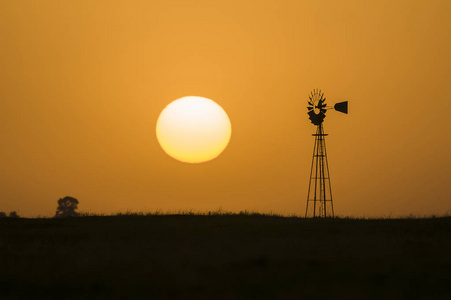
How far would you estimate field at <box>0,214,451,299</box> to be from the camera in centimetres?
1823

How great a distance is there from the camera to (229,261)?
21156 millimetres

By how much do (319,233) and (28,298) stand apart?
550 inches

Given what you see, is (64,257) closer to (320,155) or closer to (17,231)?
(17,231)

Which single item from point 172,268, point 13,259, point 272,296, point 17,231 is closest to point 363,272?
point 272,296

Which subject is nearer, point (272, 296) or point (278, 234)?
point (272, 296)

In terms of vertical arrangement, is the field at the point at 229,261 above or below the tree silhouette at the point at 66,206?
below

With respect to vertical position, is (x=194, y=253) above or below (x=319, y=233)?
below

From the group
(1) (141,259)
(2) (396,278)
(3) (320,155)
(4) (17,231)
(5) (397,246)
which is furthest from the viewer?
(3) (320,155)

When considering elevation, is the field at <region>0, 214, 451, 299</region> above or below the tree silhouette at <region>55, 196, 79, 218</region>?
below

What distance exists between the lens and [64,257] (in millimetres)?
23047

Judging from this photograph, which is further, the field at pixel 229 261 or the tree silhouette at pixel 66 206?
the tree silhouette at pixel 66 206

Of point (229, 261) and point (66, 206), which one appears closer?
point (229, 261)

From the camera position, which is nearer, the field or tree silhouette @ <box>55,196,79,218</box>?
the field

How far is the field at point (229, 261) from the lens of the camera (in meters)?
18.2
